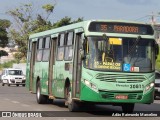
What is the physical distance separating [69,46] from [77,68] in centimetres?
138

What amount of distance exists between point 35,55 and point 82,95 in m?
7.83

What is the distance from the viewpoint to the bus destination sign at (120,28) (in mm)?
16344

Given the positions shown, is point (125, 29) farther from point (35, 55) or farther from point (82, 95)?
point (35, 55)

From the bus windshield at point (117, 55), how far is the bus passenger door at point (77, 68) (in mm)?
648

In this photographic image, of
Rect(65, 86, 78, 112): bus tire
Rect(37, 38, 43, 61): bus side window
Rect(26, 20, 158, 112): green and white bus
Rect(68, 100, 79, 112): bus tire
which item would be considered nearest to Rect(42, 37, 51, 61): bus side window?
Rect(37, 38, 43, 61): bus side window

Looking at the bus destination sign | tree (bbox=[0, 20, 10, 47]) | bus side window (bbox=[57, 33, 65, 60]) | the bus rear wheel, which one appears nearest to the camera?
the bus destination sign

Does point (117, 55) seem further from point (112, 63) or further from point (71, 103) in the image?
point (71, 103)

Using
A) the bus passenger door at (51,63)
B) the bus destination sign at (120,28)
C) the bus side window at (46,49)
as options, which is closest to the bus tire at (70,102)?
the bus passenger door at (51,63)

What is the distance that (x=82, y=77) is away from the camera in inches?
637

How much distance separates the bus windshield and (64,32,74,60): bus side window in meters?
1.70

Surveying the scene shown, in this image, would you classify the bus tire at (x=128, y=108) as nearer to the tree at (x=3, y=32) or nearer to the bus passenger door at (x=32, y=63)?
the bus passenger door at (x=32, y=63)

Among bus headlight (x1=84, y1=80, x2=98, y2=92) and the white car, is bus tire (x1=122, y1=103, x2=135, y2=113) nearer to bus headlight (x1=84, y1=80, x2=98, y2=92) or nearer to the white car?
bus headlight (x1=84, y1=80, x2=98, y2=92)

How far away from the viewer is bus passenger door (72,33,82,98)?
54.5 ft

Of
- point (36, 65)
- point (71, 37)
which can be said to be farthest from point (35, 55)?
point (71, 37)
